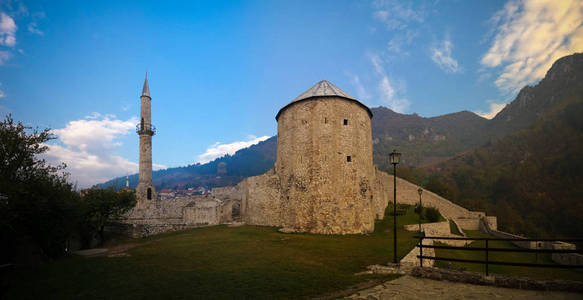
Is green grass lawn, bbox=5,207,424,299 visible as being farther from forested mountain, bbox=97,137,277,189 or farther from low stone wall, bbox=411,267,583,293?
forested mountain, bbox=97,137,277,189

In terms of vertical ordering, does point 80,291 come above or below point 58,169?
below

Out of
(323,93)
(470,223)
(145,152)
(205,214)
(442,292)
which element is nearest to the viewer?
(442,292)

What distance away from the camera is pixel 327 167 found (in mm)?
18938

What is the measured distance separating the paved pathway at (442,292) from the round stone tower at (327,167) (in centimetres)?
1143

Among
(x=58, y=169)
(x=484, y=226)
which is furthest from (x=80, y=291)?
(x=484, y=226)

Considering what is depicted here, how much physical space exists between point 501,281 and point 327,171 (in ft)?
42.0

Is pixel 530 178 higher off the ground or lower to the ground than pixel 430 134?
lower

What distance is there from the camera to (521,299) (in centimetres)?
554

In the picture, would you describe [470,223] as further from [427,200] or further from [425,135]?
[425,135]

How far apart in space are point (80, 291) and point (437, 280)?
30.3ft

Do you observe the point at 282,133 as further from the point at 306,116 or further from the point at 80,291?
the point at 80,291

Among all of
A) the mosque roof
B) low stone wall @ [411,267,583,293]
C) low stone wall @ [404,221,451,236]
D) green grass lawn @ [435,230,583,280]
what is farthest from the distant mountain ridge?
low stone wall @ [411,267,583,293]

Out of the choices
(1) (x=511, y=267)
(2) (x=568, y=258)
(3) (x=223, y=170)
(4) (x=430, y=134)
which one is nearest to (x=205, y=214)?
(1) (x=511, y=267)

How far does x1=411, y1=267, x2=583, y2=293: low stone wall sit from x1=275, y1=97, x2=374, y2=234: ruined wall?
10.9 meters
